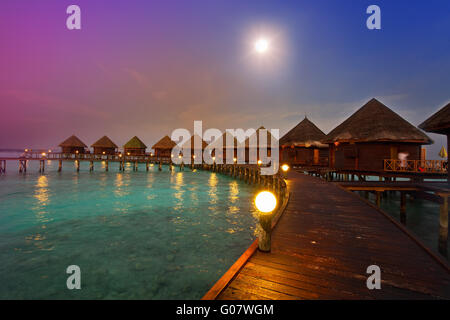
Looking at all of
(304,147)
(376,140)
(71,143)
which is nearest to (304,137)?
(304,147)

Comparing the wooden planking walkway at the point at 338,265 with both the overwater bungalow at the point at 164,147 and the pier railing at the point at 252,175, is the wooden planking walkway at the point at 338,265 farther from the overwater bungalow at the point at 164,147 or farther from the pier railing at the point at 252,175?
the overwater bungalow at the point at 164,147

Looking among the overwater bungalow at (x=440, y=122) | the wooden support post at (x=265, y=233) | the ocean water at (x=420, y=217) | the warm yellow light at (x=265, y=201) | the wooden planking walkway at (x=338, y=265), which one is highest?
the overwater bungalow at (x=440, y=122)

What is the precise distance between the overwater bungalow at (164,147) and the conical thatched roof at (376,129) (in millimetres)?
34450

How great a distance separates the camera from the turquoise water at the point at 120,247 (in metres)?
5.11

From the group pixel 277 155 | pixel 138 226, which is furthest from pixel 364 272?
pixel 277 155

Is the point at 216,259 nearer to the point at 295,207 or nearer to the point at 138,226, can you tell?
the point at 295,207

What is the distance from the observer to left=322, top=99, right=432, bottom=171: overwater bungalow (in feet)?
47.7

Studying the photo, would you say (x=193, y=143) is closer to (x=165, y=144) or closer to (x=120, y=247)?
(x=165, y=144)

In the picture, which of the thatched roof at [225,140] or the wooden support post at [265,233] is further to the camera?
the thatched roof at [225,140]

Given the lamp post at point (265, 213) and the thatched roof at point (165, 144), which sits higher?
the thatched roof at point (165, 144)

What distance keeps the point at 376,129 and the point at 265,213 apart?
1615 cm

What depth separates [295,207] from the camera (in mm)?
6426

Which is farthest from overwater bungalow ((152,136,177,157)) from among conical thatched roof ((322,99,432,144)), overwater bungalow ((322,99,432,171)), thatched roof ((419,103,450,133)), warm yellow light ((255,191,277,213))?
warm yellow light ((255,191,277,213))

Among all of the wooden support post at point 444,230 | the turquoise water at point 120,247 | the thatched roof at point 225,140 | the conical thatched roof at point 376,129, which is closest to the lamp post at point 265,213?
the turquoise water at point 120,247
